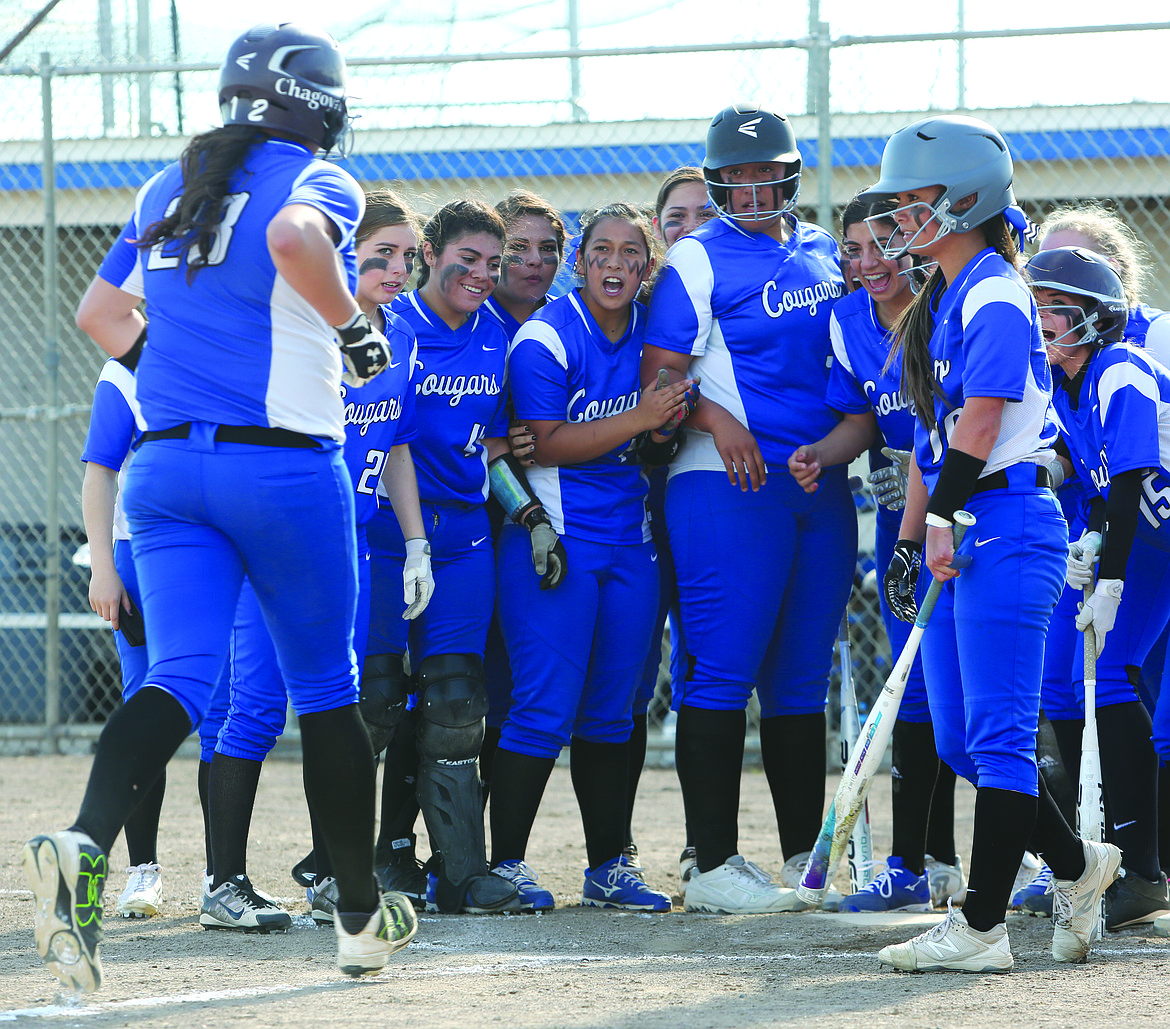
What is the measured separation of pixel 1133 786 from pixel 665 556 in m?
1.61

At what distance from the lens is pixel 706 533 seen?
4.30 meters

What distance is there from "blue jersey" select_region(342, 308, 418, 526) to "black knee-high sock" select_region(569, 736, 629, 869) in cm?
105

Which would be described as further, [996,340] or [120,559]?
[120,559]

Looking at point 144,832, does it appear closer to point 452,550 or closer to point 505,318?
point 452,550

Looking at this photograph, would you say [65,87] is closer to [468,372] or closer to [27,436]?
[27,436]

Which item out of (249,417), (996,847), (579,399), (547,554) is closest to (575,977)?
(996,847)

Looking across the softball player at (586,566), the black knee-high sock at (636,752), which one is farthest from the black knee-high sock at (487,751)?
the black knee-high sock at (636,752)

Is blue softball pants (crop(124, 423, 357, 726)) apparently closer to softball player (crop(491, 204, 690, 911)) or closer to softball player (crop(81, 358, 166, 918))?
softball player (crop(81, 358, 166, 918))

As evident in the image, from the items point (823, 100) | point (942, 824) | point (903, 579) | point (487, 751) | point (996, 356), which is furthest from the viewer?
point (823, 100)

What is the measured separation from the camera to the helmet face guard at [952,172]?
130 inches

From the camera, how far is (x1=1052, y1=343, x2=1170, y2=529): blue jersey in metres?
3.75

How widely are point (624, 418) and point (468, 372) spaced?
0.51 m

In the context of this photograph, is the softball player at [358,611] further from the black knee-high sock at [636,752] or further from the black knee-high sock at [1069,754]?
the black knee-high sock at [1069,754]

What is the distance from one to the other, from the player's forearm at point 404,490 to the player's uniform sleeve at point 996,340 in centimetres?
167
